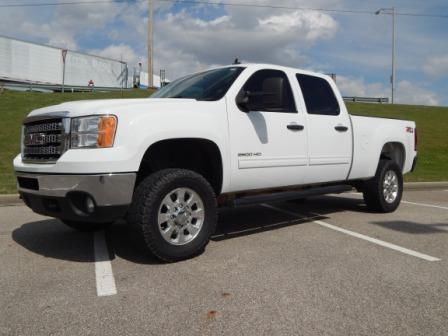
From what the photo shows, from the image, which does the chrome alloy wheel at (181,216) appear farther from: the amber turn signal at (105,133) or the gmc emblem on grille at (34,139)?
the gmc emblem on grille at (34,139)

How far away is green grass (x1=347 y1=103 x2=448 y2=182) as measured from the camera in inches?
503

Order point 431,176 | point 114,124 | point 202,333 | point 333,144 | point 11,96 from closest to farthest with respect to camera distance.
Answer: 1. point 202,333
2. point 114,124
3. point 333,144
4. point 431,176
5. point 11,96

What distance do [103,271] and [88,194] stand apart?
0.71 m

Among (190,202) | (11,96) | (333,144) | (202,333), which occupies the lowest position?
(202,333)

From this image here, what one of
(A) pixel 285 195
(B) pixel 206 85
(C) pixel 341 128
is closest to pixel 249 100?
(B) pixel 206 85

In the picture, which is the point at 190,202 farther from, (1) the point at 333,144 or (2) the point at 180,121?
(1) the point at 333,144

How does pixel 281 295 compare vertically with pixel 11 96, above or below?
below

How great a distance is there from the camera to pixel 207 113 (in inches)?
172

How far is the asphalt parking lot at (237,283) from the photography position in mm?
2881

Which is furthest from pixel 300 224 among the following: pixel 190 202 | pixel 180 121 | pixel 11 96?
pixel 11 96

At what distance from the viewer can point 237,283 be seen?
362cm

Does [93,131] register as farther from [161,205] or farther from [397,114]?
[397,114]

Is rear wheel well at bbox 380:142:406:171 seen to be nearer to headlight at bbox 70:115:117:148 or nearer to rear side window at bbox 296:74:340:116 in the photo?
rear side window at bbox 296:74:340:116

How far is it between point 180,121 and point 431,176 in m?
10.1
